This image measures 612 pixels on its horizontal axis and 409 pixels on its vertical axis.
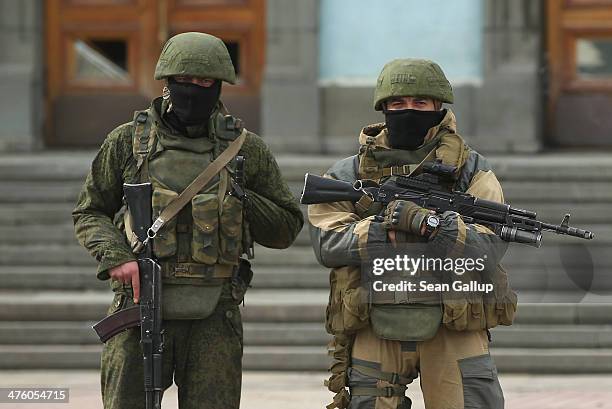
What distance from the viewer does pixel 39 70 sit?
12.6m

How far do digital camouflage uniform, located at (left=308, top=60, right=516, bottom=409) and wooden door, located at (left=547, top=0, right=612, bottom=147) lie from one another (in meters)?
7.31

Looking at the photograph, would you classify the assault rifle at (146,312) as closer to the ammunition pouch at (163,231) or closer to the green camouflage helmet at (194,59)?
the ammunition pouch at (163,231)

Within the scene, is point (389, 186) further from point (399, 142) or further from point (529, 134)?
point (529, 134)

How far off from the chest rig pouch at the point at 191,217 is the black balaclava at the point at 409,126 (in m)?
0.61

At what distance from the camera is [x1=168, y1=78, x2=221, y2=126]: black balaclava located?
17.7 feet

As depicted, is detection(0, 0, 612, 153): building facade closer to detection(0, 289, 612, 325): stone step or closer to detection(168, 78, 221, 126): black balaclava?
detection(0, 289, 612, 325): stone step

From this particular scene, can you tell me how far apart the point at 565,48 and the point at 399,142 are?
7.50 metres

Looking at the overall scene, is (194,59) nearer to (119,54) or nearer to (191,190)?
(191,190)

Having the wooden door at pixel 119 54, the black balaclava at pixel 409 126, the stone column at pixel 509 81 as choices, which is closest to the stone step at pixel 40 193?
the wooden door at pixel 119 54

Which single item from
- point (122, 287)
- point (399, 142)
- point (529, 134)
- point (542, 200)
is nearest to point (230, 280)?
point (122, 287)

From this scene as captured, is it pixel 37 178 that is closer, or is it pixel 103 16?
pixel 37 178

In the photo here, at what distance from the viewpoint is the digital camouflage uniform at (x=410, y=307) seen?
528 centimetres

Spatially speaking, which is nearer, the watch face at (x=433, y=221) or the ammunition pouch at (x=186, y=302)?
the watch face at (x=433, y=221)

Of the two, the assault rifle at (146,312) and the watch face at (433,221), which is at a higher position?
the watch face at (433,221)
